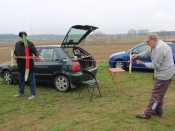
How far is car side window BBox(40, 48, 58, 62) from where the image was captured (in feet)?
23.6

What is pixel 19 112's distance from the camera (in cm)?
525

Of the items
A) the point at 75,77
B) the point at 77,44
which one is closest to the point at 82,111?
the point at 75,77

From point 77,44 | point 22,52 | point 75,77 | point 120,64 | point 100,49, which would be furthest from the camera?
point 100,49

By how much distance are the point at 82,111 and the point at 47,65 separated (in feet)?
8.59

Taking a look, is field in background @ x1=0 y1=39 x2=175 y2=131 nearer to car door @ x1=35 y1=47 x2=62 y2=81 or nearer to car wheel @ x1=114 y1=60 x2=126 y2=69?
car door @ x1=35 y1=47 x2=62 y2=81

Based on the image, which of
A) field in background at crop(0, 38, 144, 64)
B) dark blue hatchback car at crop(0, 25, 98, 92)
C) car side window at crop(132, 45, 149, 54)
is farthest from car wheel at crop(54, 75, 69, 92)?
car side window at crop(132, 45, 149, 54)

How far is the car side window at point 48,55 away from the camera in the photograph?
720cm

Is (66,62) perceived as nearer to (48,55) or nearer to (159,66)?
(48,55)

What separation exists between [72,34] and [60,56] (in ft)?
2.76

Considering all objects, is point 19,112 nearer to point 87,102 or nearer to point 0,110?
point 0,110

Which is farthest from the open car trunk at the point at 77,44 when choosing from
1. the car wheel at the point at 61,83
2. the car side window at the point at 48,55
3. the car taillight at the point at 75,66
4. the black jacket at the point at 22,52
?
the black jacket at the point at 22,52

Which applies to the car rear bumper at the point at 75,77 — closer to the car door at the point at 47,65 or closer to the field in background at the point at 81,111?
the field in background at the point at 81,111

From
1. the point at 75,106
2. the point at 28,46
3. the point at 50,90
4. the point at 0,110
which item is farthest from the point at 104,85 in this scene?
the point at 0,110

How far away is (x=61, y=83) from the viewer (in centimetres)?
706
